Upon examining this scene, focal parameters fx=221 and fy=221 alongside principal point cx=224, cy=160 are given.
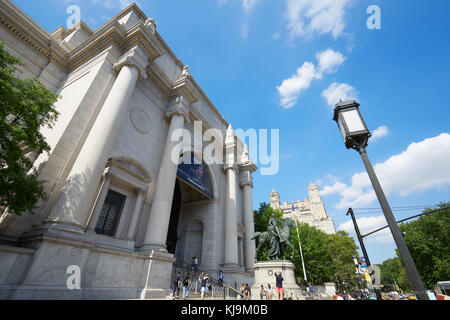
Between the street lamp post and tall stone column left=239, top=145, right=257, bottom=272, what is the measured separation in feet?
72.6

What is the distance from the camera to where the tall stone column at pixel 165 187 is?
43.7 feet

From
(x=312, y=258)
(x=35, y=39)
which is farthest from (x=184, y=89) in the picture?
(x=312, y=258)

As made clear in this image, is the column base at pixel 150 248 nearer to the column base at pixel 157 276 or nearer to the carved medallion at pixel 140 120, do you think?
the column base at pixel 157 276

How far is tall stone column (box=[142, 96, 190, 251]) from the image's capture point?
1331 centimetres

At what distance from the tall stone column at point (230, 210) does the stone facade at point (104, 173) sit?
189 millimetres

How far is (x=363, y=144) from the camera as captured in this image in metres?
4.33

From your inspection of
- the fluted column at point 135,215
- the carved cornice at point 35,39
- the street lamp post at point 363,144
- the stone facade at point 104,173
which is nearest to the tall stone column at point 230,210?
the stone facade at point 104,173

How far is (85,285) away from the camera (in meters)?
9.59

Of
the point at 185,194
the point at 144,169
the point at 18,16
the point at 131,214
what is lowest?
the point at 131,214

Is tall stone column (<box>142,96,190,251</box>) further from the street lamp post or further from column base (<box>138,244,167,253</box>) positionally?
the street lamp post

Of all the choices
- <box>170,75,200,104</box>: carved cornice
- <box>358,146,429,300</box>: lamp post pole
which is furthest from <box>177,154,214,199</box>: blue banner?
<box>358,146,429,300</box>: lamp post pole
